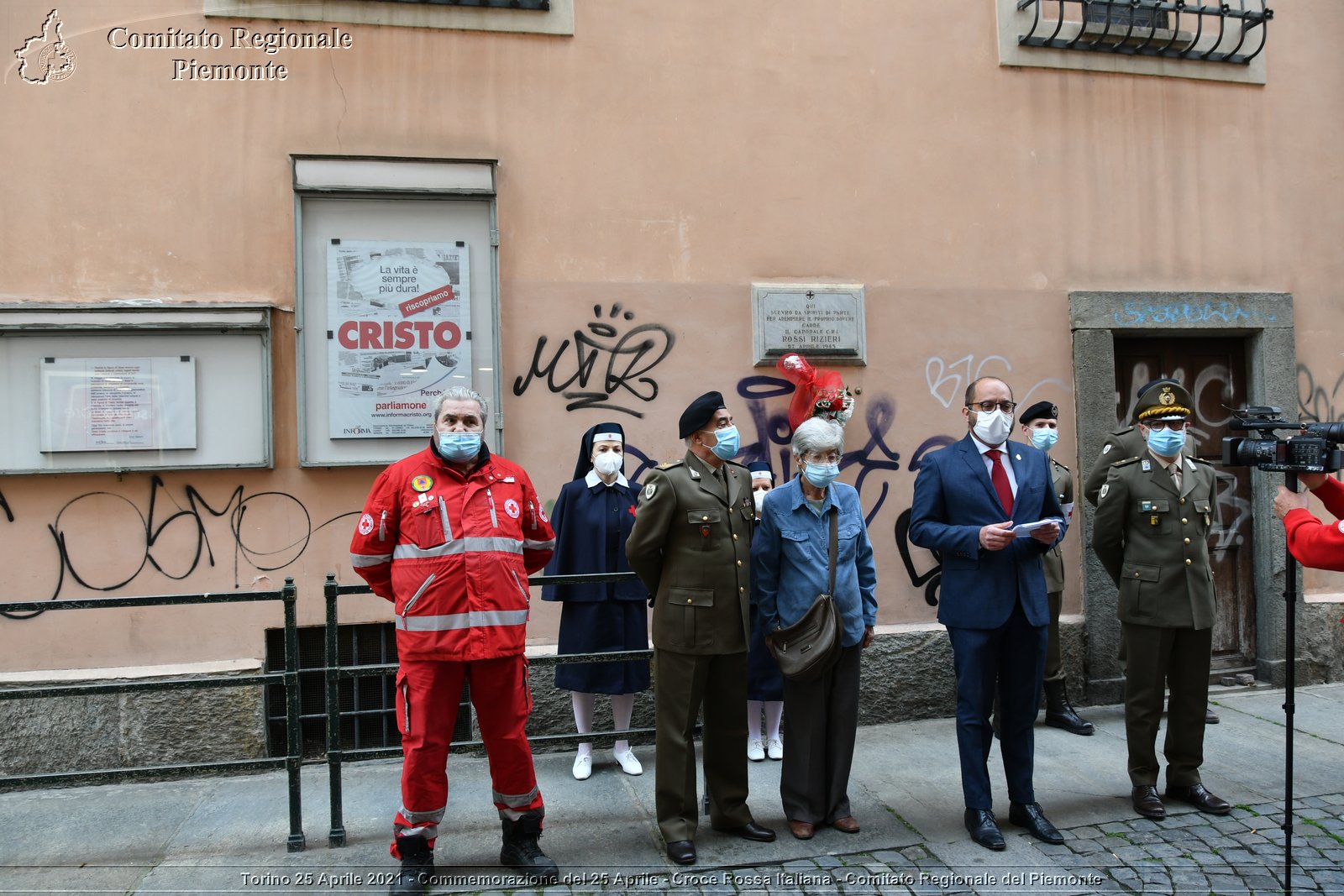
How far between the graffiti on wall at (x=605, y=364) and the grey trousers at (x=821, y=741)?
2.25 m

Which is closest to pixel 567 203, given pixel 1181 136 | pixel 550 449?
pixel 550 449


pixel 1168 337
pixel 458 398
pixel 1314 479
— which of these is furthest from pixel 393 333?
pixel 1168 337

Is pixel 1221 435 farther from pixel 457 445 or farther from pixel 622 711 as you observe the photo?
pixel 457 445

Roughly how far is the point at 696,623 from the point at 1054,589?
2859mm

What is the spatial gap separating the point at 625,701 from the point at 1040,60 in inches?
196

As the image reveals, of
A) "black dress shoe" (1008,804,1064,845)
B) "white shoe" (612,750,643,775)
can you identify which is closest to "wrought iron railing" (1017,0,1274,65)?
"black dress shoe" (1008,804,1064,845)

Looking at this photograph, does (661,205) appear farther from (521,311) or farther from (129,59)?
(129,59)

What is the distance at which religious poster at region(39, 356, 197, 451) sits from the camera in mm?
5277

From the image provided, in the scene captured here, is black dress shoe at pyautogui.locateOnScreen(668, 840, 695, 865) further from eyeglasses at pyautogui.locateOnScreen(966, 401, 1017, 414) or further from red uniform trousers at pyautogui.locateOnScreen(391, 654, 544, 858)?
eyeglasses at pyautogui.locateOnScreen(966, 401, 1017, 414)

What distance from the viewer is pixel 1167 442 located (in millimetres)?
4555

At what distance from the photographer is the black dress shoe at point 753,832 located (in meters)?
4.10

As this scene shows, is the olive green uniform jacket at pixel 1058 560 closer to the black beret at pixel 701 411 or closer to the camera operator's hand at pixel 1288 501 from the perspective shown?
the camera operator's hand at pixel 1288 501

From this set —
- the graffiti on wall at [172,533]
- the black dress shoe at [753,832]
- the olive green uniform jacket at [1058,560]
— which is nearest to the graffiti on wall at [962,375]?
the olive green uniform jacket at [1058,560]

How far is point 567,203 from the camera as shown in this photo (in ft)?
19.3
